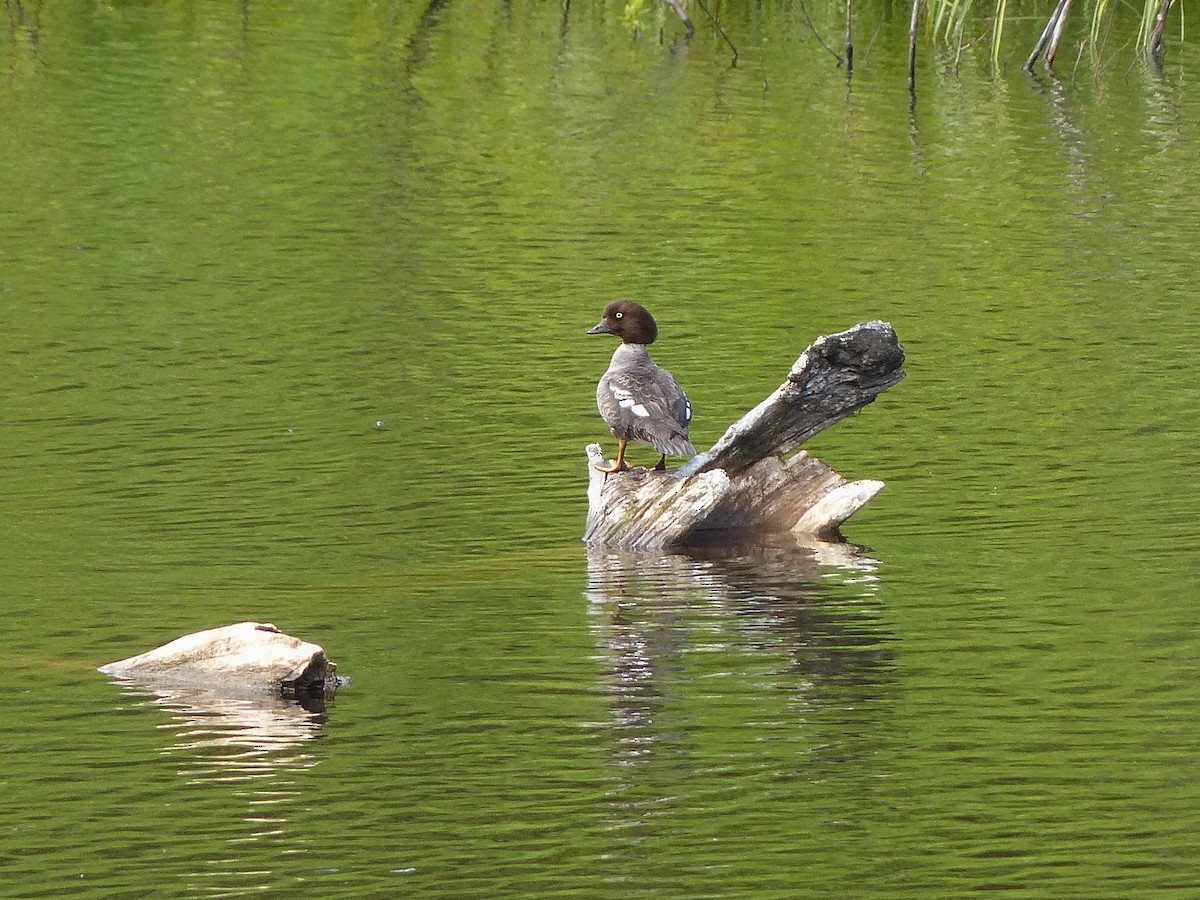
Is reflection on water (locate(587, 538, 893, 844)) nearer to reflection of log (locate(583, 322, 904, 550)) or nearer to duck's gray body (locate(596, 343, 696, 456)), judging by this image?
reflection of log (locate(583, 322, 904, 550))

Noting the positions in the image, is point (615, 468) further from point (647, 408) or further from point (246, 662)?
point (246, 662)

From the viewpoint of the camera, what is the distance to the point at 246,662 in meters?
9.80

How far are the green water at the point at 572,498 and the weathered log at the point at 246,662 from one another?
7.5 inches

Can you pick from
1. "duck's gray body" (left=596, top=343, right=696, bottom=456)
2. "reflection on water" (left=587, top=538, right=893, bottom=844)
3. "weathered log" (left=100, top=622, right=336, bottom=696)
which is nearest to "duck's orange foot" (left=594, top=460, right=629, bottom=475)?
"duck's gray body" (left=596, top=343, right=696, bottom=456)

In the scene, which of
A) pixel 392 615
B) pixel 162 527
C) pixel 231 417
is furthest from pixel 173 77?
pixel 392 615

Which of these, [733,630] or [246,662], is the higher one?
[246,662]

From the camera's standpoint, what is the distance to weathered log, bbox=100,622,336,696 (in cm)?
973

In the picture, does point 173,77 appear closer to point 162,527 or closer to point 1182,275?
point 1182,275

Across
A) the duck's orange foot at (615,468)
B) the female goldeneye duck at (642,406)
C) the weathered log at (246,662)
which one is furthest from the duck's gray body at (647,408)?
the weathered log at (246,662)

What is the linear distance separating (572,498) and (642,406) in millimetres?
1552

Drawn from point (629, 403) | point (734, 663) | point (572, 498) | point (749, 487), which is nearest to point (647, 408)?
point (629, 403)

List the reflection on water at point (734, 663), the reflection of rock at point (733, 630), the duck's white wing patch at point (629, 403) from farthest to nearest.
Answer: the duck's white wing patch at point (629, 403) → the reflection of rock at point (733, 630) → the reflection on water at point (734, 663)

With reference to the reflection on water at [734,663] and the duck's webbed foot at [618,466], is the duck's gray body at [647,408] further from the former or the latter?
the reflection on water at [734,663]

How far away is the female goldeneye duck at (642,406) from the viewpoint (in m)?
12.8
